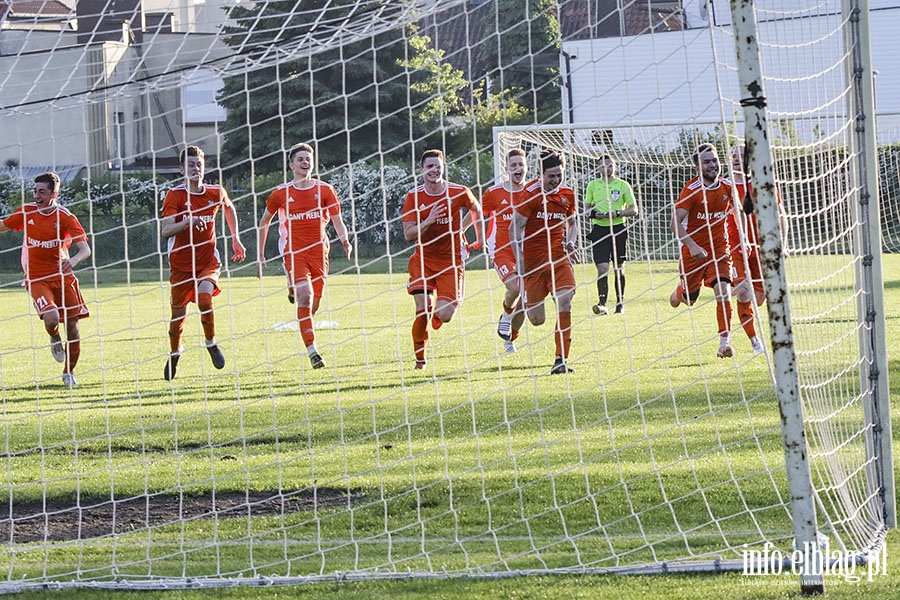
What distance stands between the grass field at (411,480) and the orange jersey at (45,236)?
114 centimetres

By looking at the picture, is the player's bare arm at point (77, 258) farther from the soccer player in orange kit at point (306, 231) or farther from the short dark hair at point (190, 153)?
the soccer player in orange kit at point (306, 231)

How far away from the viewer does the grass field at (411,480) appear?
4.61m

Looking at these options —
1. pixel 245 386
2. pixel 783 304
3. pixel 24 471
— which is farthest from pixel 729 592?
pixel 245 386

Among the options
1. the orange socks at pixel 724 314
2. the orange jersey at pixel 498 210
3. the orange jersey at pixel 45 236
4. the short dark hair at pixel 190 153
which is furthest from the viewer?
the orange jersey at pixel 498 210

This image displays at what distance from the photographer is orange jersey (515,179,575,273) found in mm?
9625

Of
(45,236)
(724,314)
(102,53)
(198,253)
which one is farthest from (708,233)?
(45,236)

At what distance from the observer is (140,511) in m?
5.77

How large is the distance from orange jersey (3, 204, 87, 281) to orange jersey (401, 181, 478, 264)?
269 cm

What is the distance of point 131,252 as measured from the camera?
28.9 m

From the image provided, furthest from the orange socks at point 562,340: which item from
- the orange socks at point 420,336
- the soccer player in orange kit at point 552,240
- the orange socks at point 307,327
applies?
the orange socks at point 307,327

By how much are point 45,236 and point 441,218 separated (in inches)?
138

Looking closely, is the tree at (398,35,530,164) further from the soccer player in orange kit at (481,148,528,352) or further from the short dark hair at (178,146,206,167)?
the short dark hair at (178,146,206,167)

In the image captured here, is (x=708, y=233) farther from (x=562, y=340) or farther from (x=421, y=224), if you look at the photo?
(x=421, y=224)

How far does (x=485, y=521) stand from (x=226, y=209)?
17.6ft
